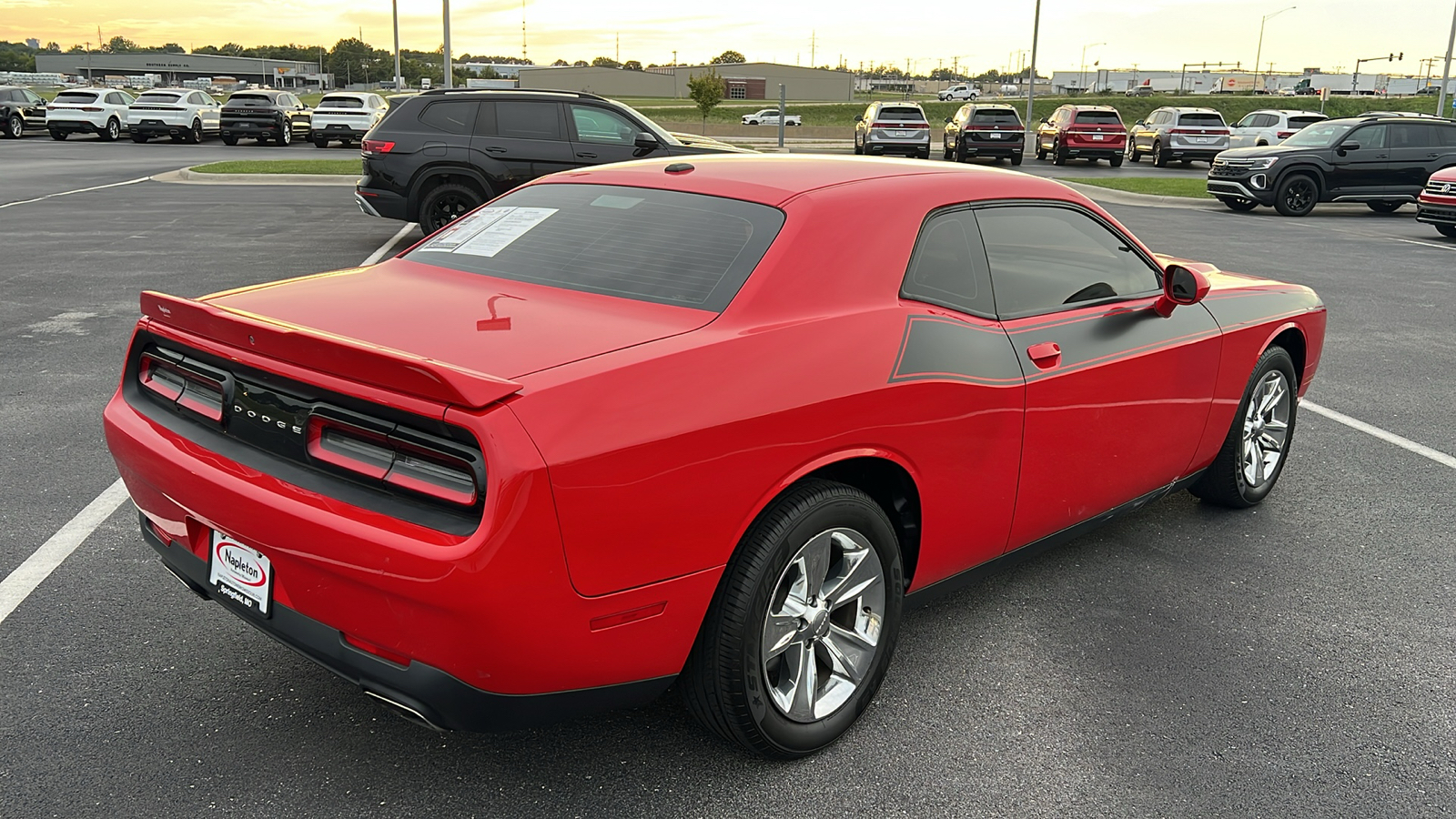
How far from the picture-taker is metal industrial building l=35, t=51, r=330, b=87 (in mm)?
162625

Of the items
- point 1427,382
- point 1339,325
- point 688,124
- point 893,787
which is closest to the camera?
point 893,787

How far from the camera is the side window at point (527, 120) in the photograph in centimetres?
1206

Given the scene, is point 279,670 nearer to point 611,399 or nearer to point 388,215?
point 611,399

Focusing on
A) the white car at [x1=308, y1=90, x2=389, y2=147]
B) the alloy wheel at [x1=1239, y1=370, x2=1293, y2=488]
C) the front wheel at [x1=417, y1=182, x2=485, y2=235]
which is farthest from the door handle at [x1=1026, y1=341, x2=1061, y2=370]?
the white car at [x1=308, y1=90, x2=389, y2=147]

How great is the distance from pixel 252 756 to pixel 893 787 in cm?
167

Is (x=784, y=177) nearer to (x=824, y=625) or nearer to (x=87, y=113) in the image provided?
(x=824, y=625)

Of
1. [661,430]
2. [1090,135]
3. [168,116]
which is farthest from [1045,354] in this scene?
[168,116]

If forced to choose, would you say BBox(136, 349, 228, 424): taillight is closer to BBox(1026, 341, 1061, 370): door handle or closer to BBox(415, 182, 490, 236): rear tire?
BBox(1026, 341, 1061, 370): door handle

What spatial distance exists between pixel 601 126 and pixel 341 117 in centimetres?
2362

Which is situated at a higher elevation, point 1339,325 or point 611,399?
point 611,399

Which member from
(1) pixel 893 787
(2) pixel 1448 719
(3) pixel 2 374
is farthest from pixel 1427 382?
(3) pixel 2 374

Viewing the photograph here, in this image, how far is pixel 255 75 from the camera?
174625mm

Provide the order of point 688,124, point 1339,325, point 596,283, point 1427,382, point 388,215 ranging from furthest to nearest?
point 688,124 → point 388,215 → point 1339,325 → point 1427,382 → point 596,283

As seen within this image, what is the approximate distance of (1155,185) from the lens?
77.8 ft
